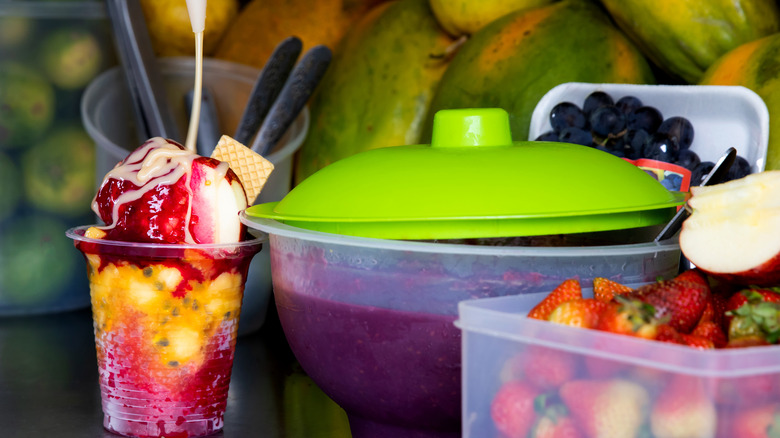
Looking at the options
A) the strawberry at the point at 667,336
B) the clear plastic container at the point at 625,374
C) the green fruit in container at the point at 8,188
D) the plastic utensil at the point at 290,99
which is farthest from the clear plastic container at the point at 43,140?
the strawberry at the point at 667,336

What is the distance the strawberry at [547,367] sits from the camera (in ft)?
1.66

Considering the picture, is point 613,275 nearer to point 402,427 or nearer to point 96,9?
point 402,427

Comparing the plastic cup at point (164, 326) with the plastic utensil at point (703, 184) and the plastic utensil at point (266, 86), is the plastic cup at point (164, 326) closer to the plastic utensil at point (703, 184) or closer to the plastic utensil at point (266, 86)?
the plastic utensil at point (703, 184)

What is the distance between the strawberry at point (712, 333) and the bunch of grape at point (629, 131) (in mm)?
396

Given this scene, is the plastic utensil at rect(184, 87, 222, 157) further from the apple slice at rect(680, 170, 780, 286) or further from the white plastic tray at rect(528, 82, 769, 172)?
the apple slice at rect(680, 170, 780, 286)

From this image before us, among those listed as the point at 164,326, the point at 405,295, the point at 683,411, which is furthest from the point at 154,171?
the point at 683,411

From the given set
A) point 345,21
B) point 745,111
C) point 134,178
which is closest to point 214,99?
point 345,21

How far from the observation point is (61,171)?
126cm

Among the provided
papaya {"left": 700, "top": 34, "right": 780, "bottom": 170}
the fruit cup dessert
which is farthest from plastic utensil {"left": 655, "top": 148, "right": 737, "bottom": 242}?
the fruit cup dessert

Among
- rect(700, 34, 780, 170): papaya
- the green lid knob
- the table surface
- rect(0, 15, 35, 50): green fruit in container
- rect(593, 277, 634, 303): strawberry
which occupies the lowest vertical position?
the table surface

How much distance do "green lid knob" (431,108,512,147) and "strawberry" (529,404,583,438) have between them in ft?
0.93

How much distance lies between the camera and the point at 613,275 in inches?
25.3

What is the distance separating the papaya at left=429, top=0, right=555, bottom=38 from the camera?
4.02 ft

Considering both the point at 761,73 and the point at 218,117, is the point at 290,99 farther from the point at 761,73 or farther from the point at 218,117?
the point at 761,73
